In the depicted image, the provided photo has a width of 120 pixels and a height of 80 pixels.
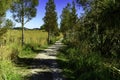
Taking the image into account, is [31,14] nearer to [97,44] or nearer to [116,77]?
[97,44]

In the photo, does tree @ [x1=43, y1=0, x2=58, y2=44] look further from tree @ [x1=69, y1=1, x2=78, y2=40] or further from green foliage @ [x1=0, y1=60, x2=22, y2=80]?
green foliage @ [x1=0, y1=60, x2=22, y2=80]

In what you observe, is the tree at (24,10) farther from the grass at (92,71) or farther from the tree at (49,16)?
the tree at (49,16)

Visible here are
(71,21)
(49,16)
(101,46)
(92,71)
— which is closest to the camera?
(92,71)

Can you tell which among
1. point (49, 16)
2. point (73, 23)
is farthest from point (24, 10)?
point (49, 16)

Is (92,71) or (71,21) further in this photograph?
(71,21)

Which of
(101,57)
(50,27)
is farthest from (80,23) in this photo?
(50,27)

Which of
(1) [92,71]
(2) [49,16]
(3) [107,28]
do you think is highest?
(2) [49,16]

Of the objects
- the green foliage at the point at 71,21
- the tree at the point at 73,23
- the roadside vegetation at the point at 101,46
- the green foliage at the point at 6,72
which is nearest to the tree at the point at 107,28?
the roadside vegetation at the point at 101,46

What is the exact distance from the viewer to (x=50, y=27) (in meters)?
60.8

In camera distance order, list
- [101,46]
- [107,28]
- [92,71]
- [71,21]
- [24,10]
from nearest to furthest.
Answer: [107,28]
[92,71]
[101,46]
[24,10]
[71,21]

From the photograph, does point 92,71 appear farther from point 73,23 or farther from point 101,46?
point 73,23

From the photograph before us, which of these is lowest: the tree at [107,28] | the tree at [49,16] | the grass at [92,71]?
the grass at [92,71]

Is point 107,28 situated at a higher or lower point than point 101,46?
higher

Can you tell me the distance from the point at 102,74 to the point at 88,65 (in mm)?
3607
